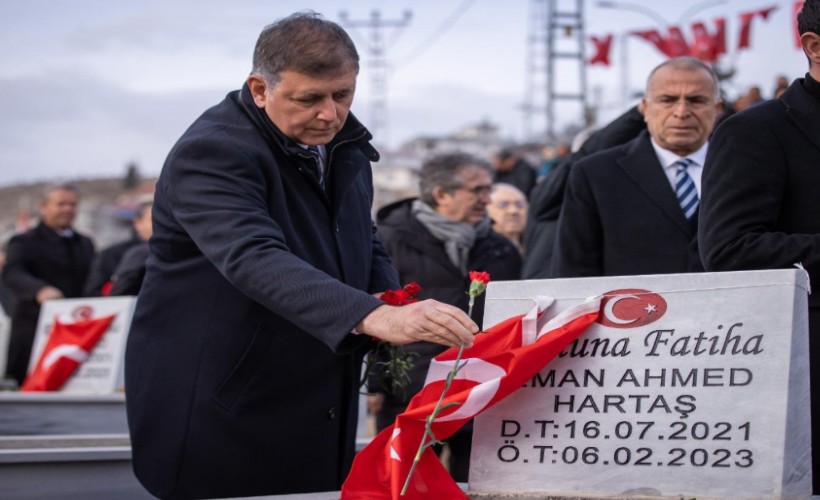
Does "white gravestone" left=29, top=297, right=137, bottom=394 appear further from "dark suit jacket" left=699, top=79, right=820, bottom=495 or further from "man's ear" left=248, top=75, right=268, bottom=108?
"dark suit jacket" left=699, top=79, right=820, bottom=495

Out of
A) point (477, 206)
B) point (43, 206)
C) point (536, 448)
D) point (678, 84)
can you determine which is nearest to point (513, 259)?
point (477, 206)

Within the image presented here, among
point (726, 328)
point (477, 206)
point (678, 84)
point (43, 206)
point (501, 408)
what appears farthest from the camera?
point (43, 206)

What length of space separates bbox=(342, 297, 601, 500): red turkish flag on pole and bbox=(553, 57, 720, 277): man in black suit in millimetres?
1948

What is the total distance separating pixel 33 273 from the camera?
11.3 meters

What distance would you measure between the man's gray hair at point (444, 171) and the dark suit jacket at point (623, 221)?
5.77 feet

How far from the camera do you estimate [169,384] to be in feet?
11.7

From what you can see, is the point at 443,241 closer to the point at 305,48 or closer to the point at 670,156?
the point at 670,156

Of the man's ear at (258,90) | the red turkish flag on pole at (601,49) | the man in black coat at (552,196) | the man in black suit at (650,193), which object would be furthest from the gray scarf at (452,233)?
the red turkish flag on pole at (601,49)

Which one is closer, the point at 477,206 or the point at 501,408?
the point at 501,408

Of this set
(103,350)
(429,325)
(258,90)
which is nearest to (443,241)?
(258,90)

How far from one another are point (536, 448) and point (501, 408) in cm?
15

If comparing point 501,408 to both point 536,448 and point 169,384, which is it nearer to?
point 536,448

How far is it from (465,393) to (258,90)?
3.79 feet

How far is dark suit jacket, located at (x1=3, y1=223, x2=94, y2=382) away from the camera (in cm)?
1091
